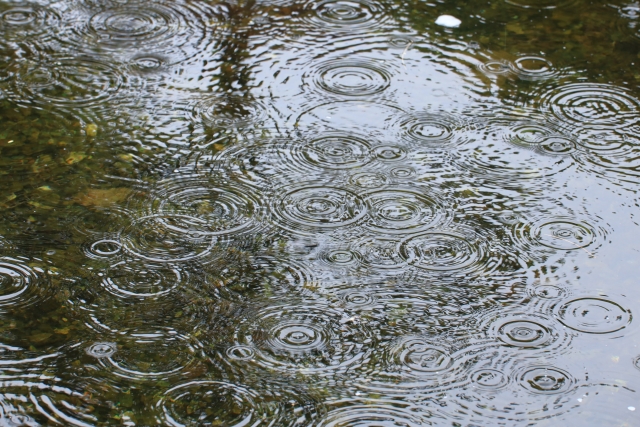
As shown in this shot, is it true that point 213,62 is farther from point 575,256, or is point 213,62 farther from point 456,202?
point 575,256

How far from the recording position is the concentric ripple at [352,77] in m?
4.30

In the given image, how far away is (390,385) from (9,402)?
1365 mm

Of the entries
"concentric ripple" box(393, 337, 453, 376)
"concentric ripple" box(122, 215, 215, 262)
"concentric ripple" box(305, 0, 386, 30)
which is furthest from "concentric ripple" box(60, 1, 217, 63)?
"concentric ripple" box(393, 337, 453, 376)

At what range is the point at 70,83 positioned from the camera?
431 centimetres

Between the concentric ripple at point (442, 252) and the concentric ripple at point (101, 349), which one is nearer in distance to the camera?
the concentric ripple at point (101, 349)

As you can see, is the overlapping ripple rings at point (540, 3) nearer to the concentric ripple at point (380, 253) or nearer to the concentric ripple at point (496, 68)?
the concentric ripple at point (496, 68)

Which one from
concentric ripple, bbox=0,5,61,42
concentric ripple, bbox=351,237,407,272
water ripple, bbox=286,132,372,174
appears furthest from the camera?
concentric ripple, bbox=0,5,61,42

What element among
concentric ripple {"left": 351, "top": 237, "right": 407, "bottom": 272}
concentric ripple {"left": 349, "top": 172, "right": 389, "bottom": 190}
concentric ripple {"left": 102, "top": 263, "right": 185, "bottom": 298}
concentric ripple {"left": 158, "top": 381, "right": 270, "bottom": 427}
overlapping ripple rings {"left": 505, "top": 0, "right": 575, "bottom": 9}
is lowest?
concentric ripple {"left": 158, "top": 381, "right": 270, "bottom": 427}

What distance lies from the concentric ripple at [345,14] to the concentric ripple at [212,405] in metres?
2.82

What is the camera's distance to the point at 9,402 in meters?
→ 2.66

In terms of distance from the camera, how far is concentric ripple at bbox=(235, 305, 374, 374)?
9.23 feet

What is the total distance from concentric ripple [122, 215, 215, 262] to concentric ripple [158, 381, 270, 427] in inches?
28.0

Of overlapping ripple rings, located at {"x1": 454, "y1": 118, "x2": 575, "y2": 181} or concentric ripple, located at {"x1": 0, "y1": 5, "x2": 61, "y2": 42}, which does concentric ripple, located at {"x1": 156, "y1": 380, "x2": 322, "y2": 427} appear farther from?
concentric ripple, located at {"x1": 0, "y1": 5, "x2": 61, "y2": 42}

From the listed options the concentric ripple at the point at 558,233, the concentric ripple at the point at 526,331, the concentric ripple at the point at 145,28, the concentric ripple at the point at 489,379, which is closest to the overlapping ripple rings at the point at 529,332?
the concentric ripple at the point at 526,331
